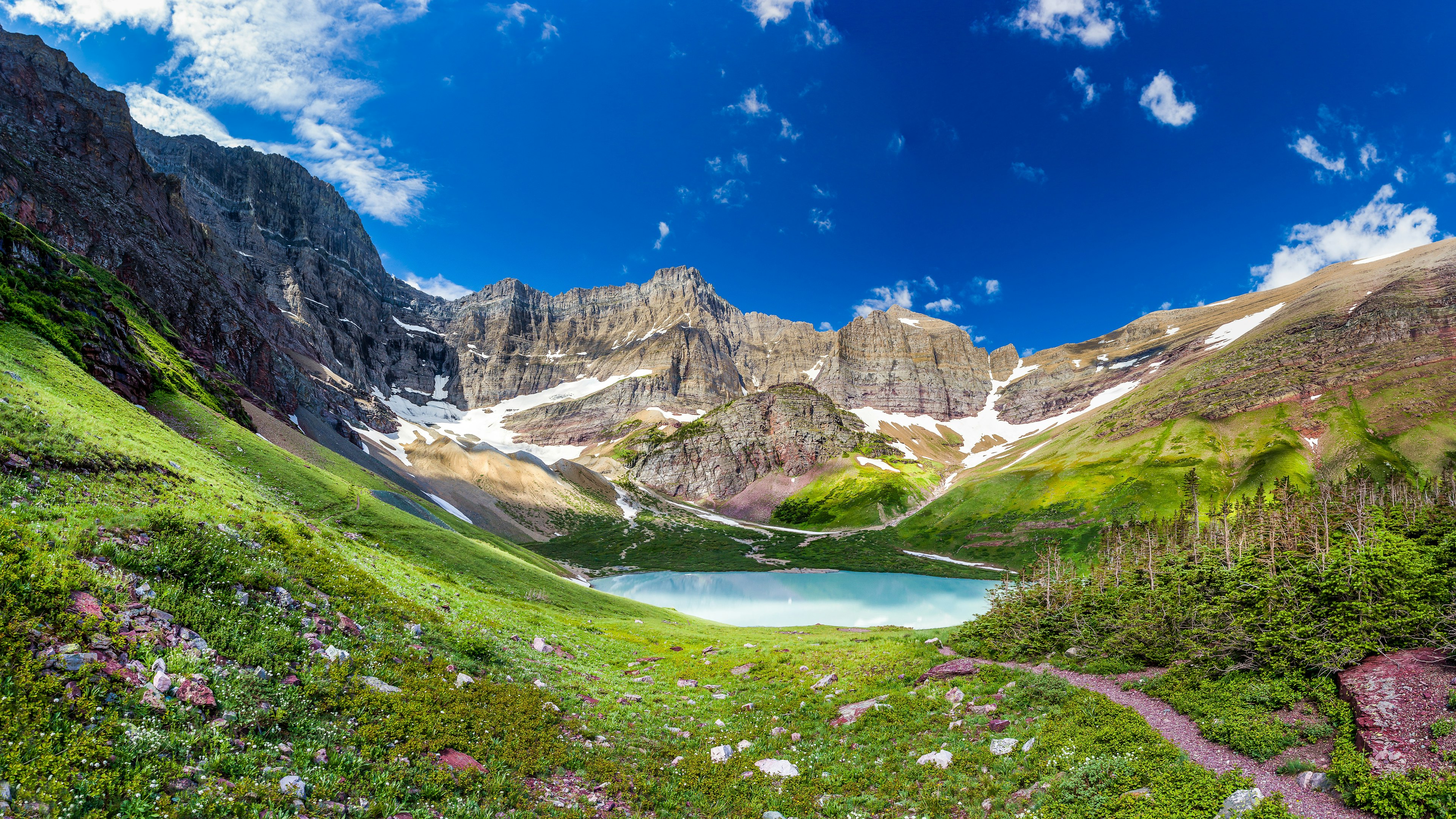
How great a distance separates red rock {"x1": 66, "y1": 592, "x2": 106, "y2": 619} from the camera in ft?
29.2

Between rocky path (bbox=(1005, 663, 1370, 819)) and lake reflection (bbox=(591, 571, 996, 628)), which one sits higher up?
rocky path (bbox=(1005, 663, 1370, 819))

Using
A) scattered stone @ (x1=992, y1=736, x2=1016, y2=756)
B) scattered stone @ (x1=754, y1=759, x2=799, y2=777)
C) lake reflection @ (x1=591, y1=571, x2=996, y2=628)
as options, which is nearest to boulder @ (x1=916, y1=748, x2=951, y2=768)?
scattered stone @ (x1=992, y1=736, x2=1016, y2=756)

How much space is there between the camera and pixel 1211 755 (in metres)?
13.6

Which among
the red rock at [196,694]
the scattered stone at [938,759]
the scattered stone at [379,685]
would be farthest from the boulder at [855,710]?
the red rock at [196,694]

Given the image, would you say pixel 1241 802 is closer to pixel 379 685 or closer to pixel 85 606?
pixel 379 685

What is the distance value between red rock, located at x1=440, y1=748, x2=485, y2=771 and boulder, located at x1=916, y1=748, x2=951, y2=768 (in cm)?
1144

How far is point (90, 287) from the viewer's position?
1823 inches

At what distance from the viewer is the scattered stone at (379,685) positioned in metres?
11.9

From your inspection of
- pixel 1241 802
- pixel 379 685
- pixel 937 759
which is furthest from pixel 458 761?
pixel 1241 802

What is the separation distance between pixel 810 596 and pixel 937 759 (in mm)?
84401

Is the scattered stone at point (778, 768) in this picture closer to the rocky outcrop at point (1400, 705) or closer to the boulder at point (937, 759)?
A: the boulder at point (937, 759)

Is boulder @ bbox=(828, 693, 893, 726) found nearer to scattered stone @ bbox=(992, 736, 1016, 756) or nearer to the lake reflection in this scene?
scattered stone @ bbox=(992, 736, 1016, 756)

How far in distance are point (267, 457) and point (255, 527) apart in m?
34.7

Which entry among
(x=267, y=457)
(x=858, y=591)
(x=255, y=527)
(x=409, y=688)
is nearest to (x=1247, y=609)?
(x=409, y=688)
